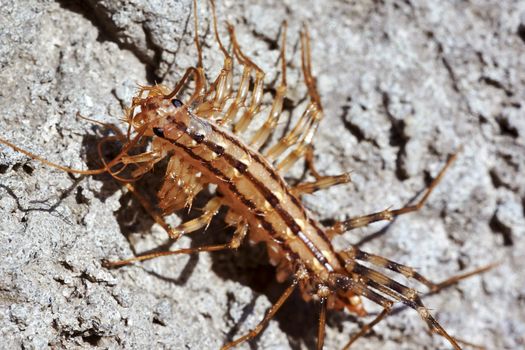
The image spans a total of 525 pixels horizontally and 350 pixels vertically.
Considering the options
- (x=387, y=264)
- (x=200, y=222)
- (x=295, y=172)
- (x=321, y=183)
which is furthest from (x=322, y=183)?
(x=200, y=222)

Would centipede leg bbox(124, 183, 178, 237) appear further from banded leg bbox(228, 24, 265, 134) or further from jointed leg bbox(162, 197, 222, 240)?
banded leg bbox(228, 24, 265, 134)

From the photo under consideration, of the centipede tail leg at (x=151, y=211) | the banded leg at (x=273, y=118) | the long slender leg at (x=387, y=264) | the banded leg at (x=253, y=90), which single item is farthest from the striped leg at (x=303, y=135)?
the centipede tail leg at (x=151, y=211)

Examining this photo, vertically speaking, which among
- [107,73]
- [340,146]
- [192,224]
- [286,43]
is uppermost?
[286,43]

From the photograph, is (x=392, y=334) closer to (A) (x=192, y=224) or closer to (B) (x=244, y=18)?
(A) (x=192, y=224)

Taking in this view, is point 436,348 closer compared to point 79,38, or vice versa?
point 79,38

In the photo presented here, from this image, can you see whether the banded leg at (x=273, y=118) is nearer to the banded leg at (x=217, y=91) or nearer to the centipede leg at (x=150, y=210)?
the banded leg at (x=217, y=91)

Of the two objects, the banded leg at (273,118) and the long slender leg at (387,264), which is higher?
the banded leg at (273,118)

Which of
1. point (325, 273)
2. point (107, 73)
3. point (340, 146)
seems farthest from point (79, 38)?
point (325, 273)

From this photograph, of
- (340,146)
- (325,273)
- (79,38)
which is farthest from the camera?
(340,146)

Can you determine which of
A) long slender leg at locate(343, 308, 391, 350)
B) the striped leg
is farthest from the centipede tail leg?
long slender leg at locate(343, 308, 391, 350)
